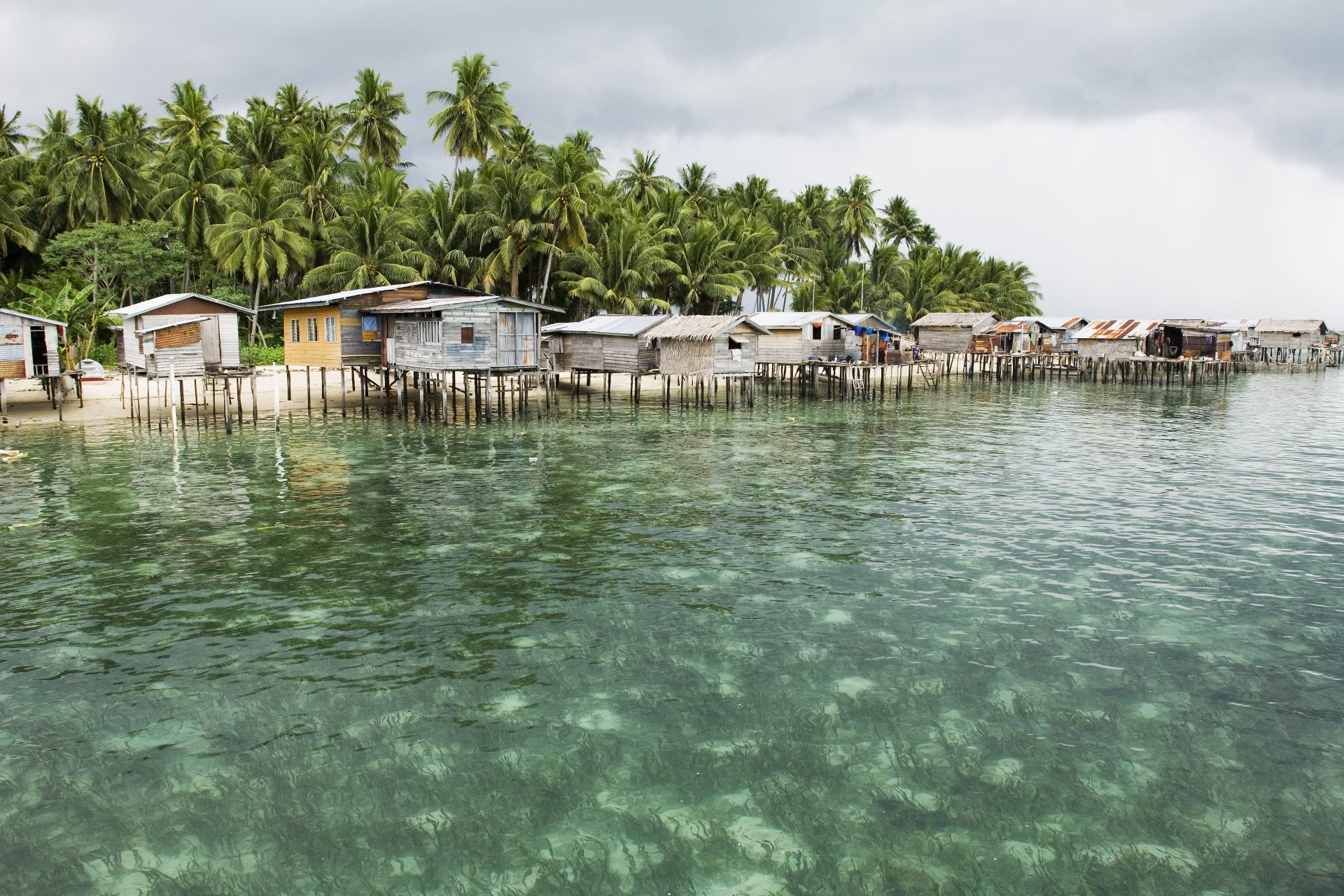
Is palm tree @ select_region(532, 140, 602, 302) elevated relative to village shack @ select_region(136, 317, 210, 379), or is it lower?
elevated

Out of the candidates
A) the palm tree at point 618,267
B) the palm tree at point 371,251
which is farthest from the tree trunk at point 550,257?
the palm tree at point 371,251

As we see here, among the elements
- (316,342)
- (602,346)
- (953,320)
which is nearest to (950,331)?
(953,320)

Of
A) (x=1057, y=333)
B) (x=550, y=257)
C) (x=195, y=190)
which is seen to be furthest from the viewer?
(x=1057, y=333)

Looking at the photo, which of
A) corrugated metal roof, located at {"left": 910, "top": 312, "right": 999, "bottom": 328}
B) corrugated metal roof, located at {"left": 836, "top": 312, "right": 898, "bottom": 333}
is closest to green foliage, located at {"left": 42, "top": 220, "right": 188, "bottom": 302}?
corrugated metal roof, located at {"left": 836, "top": 312, "right": 898, "bottom": 333}

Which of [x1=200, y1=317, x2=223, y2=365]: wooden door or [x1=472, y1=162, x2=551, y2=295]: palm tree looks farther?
[x1=472, y1=162, x2=551, y2=295]: palm tree

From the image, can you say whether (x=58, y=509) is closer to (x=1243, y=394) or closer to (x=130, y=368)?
(x=130, y=368)

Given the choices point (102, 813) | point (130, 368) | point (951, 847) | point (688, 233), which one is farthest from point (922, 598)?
point (688, 233)

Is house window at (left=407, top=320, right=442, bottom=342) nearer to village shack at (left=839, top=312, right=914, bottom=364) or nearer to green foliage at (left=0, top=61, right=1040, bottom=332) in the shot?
green foliage at (left=0, top=61, right=1040, bottom=332)

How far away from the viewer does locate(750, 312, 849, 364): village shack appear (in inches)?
1996

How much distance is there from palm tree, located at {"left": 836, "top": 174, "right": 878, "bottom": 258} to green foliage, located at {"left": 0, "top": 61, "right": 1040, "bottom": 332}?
1767 cm

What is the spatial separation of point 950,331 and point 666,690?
59.5 meters

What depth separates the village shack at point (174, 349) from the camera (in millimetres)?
31359

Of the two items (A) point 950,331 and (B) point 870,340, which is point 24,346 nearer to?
(B) point 870,340

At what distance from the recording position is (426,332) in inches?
1388
